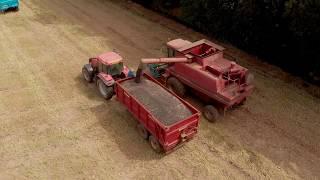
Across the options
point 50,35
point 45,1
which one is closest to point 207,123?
point 50,35

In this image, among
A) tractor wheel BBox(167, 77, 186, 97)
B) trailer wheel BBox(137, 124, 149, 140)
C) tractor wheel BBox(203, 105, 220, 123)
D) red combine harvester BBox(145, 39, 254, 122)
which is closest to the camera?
trailer wheel BBox(137, 124, 149, 140)

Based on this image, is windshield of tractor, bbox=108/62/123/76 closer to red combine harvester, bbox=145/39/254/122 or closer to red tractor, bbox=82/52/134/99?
red tractor, bbox=82/52/134/99

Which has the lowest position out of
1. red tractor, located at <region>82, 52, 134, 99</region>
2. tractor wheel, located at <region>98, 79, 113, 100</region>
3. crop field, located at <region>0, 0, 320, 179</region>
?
crop field, located at <region>0, 0, 320, 179</region>

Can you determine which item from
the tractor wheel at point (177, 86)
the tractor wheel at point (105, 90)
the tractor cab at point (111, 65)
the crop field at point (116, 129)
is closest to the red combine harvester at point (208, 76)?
the tractor wheel at point (177, 86)

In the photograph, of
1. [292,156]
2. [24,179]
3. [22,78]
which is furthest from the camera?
[22,78]

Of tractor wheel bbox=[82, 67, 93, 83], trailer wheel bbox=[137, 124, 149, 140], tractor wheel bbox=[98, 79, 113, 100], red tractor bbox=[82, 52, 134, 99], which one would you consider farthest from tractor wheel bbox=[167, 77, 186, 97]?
tractor wheel bbox=[82, 67, 93, 83]

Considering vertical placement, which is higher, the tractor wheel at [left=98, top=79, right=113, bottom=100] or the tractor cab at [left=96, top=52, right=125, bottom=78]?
the tractor cab at [left=96, top=52, right=125, bottom=78]

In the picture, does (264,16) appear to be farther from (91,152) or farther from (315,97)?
(91,152)
